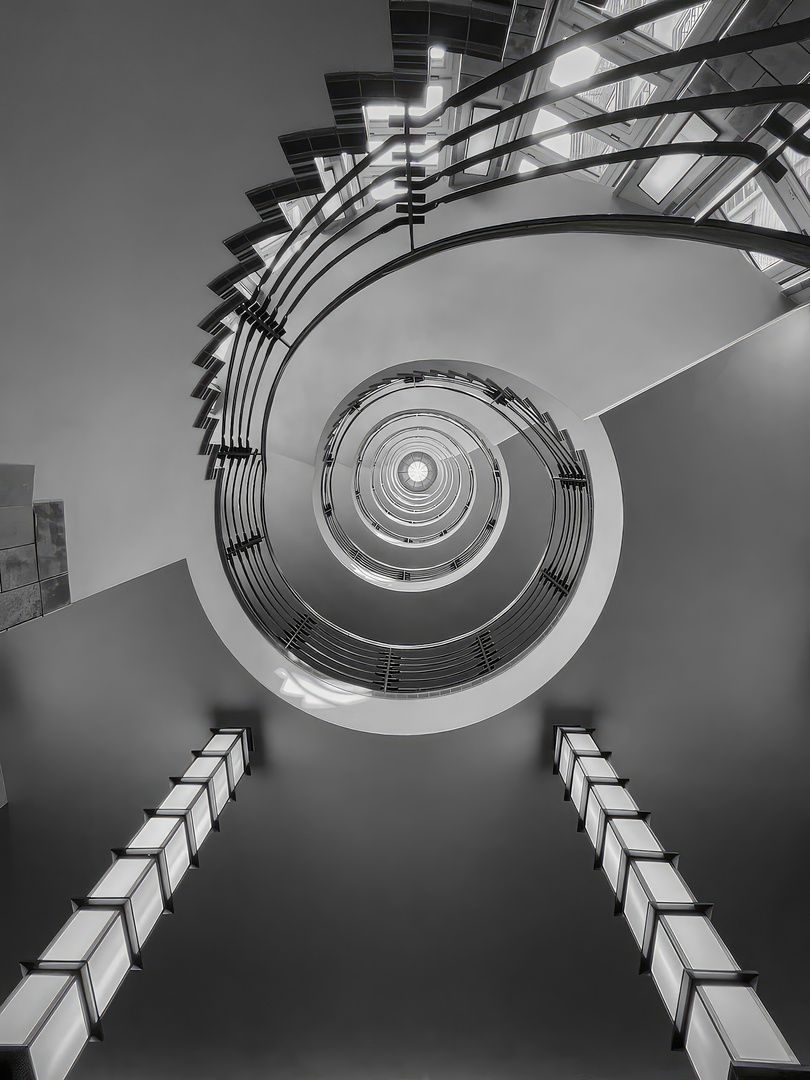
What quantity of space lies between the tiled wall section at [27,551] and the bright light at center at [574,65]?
4096mm

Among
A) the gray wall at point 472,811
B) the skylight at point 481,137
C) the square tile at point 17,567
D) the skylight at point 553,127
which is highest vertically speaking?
the skylight at point 553,127

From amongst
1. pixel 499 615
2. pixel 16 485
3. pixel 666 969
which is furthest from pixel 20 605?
pixel 499 615

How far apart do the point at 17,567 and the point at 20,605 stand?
0.64 feet

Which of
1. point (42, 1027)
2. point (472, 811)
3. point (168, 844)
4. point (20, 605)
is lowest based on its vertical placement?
point (472, 811)

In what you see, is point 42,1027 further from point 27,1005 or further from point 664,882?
point 664,882

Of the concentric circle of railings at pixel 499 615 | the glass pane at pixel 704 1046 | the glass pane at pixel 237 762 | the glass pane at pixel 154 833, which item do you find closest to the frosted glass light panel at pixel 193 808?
the glass pane at pixel 154 833

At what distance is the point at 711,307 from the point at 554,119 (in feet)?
6.87

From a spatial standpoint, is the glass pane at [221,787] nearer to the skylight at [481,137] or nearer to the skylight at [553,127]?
the skylight at [481,137]

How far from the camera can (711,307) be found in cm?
557

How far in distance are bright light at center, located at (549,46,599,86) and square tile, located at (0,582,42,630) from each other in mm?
4501

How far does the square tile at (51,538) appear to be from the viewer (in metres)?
3.43

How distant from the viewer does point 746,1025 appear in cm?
391

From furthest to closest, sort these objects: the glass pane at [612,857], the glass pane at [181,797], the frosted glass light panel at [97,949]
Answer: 1. the glass pane at [181,797]
2. the glass pane at [612,857]
3. the frosted glass light panel at [97,949]

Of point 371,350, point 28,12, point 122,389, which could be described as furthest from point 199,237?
point 371,350
